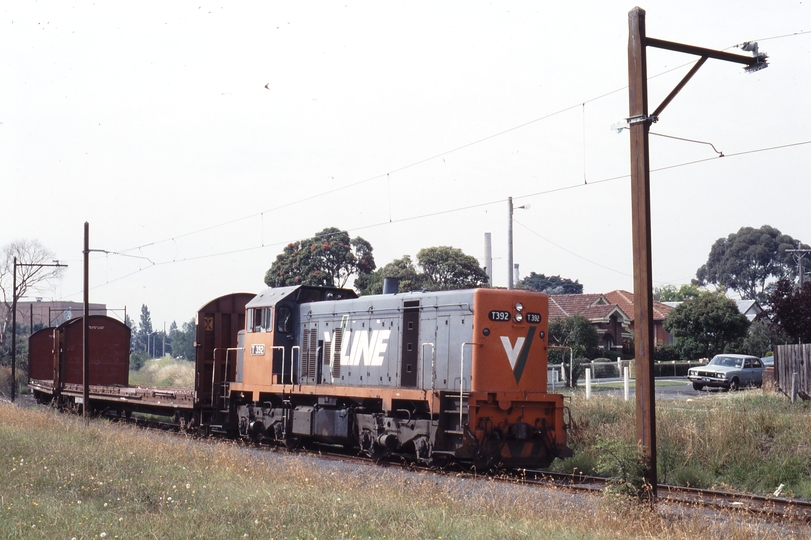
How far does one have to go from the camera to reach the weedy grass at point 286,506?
7.92 metres

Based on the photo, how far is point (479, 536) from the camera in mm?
7586

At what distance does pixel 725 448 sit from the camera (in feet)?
46.9

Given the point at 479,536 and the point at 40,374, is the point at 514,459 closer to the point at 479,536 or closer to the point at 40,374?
the point at 479,536

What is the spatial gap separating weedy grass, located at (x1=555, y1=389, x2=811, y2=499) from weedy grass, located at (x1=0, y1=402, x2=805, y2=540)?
3.15 metres

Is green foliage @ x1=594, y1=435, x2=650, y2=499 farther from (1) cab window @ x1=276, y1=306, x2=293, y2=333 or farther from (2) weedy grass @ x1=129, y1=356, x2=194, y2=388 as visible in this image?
(2) weedy grass @ x1=129, y1=356, x2=194, y2=388

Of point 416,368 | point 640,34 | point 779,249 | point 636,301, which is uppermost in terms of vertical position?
point 779,249

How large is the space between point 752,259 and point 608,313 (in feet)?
142

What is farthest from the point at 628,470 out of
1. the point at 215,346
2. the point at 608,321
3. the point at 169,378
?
the point at 608,321

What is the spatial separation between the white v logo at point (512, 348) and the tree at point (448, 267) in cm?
3323

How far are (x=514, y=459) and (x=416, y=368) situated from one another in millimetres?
2517

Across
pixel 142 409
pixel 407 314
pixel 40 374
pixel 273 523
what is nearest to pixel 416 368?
pixel 407 314

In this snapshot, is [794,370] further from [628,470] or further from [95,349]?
[95,349]

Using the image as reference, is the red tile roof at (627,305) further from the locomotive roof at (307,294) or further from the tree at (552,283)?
the locomotive roof at (307,294)

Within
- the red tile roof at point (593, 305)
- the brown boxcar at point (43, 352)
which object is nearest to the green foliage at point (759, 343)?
the red tile roof at point (593, 305)
